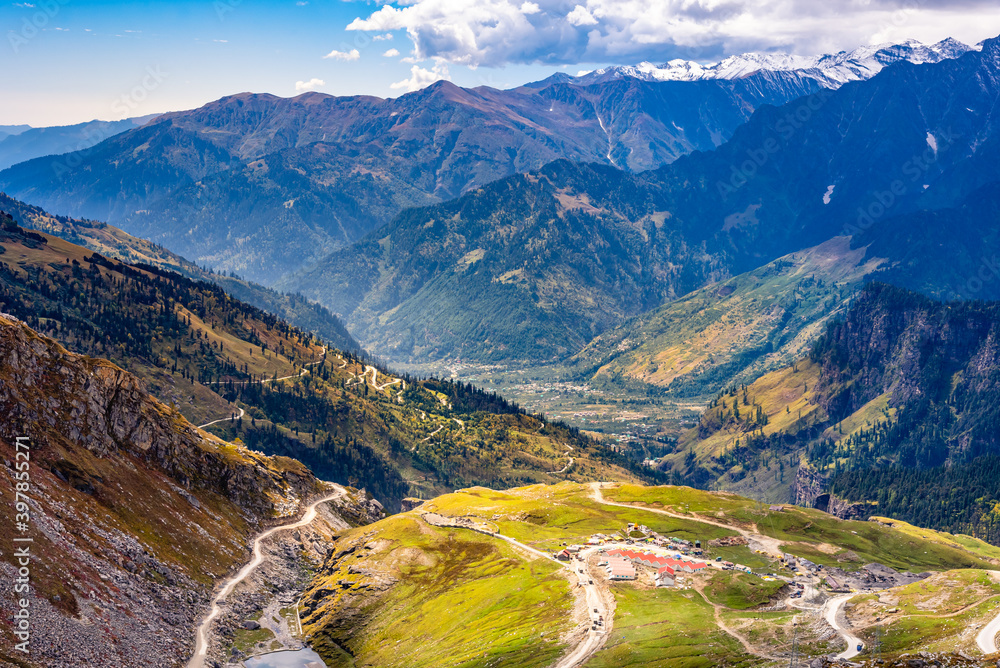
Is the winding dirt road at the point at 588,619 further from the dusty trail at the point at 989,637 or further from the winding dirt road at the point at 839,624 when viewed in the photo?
the dusty trail at the point at 989,637

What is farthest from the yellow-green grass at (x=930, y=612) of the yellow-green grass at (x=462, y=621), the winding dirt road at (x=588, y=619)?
the yellow-green grass at (x=462, y=621)

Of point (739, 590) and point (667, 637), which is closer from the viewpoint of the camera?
point (667, 637)

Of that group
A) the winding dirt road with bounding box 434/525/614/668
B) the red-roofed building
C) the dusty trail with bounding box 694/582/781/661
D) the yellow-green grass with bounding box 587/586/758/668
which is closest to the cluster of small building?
the red-roofed building

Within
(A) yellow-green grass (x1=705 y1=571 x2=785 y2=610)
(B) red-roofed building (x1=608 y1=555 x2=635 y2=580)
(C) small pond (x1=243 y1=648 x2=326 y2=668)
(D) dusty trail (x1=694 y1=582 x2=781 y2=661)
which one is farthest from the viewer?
(B) red-roofed building (x1=608 y1=555 x2=635 y2=580)

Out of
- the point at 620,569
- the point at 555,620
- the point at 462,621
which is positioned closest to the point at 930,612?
the point at 620,569

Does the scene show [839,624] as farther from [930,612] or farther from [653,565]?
[653,565]

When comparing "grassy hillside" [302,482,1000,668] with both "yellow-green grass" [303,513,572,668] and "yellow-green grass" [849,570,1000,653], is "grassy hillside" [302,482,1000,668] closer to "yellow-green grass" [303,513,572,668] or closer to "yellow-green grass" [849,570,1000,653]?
A: "yellow-green grass" [303,513,572,668]

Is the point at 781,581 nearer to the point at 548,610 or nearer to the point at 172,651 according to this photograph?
the point at 548,610

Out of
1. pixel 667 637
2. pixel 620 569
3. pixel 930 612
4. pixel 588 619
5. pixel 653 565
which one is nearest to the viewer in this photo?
pixel 667 637
